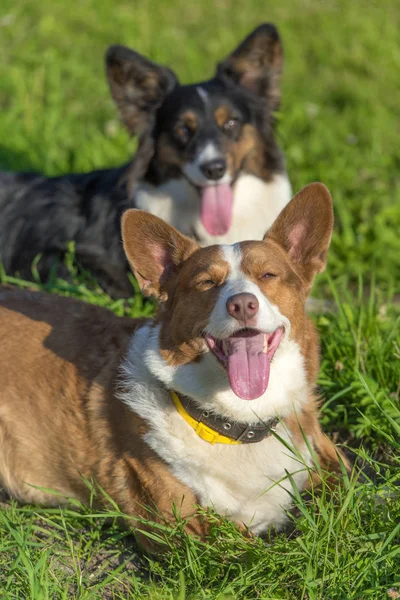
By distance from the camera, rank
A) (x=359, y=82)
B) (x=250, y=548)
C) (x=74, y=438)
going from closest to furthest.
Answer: (x=250, y=548)
(x=74, y=438)
(x=359, y=82)

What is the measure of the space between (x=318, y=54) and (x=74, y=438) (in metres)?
5.74

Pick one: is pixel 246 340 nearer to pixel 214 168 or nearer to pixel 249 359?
pixel 249 359

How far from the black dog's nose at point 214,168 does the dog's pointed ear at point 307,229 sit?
165cm

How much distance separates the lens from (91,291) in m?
4.70

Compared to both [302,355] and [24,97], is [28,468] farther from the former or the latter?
[24,97]

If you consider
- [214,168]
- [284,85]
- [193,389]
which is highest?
[284,85]

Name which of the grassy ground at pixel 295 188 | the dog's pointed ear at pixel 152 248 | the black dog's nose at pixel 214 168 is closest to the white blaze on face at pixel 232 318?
the dog's pointed ear at pixel 152 248

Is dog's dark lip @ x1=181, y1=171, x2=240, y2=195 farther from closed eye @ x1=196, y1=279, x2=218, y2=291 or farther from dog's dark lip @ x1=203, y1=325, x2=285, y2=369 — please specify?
dog's dark lip @ x1=203, y1=325, x2=285, y2=369

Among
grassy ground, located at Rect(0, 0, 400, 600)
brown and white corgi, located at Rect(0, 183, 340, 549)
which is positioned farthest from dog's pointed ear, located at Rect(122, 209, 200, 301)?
grassy ground, located at Rect(0, 0, 400, 600)

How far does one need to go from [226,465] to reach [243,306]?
64 centimetres

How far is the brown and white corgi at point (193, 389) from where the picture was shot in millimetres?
2830

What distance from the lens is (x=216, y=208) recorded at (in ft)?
16.0

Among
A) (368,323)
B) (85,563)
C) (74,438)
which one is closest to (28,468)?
(74,438)

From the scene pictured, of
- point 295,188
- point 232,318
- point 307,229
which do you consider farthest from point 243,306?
point 295,188
